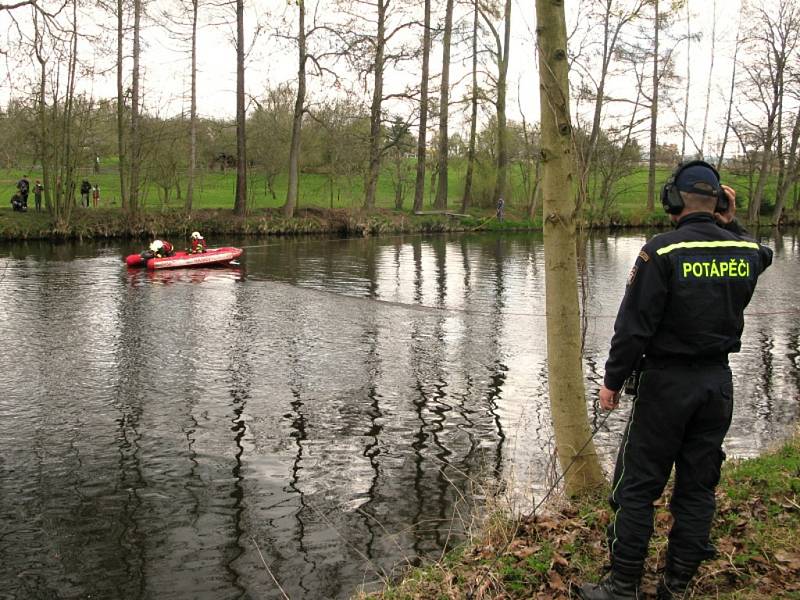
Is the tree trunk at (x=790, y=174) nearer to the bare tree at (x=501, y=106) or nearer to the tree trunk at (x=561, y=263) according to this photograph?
the bare tree at (x=501, y=106)

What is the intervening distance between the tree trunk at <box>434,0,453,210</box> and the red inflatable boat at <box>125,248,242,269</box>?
20774mm

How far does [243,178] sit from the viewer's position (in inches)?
1582

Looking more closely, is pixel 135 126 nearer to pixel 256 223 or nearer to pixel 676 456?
pixel 256 223

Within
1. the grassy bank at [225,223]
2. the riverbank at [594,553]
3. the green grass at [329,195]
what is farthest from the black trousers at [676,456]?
the green grass at [329,195]

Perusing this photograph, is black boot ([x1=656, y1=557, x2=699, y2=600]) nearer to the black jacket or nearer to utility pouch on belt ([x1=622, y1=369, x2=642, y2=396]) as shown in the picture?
utility pouch on belt ([x1=622, y1=369, x2=642, y2=396])

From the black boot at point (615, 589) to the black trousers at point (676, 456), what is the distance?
56 millimetres

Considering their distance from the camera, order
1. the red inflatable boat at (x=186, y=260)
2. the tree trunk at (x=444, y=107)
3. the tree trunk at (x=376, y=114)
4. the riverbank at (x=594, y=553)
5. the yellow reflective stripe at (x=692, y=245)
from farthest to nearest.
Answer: the tree trunk at (x=444, y=107) < the tree trunk at (x=376, y=114) < the red inflatable boat at (x=186, y=260) < the riverbank at (x=594, y=553) < the yellow reflective stripe at (x=692, y=245)

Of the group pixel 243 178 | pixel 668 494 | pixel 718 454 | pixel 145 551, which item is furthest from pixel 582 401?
pixel 243 178

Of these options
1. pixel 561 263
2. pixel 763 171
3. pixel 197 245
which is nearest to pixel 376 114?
pixel 197 245

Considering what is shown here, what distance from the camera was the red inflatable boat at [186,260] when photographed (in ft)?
77.1

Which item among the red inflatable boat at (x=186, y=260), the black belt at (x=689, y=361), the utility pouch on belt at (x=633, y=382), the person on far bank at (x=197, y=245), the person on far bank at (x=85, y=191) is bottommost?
the red inflatable boat at (x=186, y=260)

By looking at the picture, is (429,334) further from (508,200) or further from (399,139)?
(508,200)

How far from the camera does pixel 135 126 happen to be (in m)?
37.3

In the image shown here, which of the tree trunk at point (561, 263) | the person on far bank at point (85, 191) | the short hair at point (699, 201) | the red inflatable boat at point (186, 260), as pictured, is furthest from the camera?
the person on far bank at point (85, 191)
